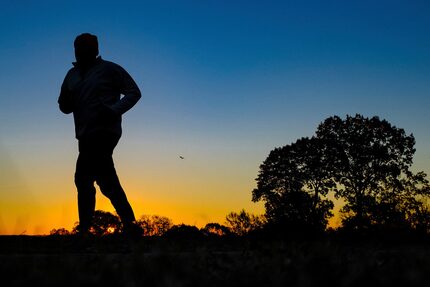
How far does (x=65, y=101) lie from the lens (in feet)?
22.4

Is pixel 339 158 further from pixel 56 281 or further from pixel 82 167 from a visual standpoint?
pixel 56 281

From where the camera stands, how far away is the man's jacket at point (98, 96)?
6426mm

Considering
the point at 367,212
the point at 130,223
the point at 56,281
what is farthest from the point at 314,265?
the point at 367,212

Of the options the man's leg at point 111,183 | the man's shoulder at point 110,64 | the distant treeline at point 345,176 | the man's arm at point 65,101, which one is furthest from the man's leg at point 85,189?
the distant treeline at point 345,176

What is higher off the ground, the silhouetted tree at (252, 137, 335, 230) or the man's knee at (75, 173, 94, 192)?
the silhouetted tree at (252, 137, 335, 230)

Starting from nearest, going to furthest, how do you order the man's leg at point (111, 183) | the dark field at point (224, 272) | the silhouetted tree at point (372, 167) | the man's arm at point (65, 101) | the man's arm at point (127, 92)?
the dark field at point (224, 272)
the man's leg at point (111, 183)
the man's arm at point (127, 92)
the man's arm at point (65, 101)
the silhouetted tree at point (372, 167)

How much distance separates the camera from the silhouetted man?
20.8ft

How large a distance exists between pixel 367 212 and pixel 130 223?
99.5 feet

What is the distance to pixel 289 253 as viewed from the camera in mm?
3455

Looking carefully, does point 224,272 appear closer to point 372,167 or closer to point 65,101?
point 65,101

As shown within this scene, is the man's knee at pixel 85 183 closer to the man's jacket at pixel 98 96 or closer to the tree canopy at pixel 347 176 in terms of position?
the man's jacket at pixel 98 96

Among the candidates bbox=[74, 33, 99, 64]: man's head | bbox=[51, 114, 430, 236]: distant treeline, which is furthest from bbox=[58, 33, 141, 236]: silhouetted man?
bbox=[51, 114, 430, 236]: distant treeline

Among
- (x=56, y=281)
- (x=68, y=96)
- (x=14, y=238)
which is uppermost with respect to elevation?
(x=68, y=96)

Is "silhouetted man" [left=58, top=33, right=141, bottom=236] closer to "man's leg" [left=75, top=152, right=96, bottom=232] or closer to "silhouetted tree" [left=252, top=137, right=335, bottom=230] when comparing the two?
"man's leg" [left=75, top=152, right=96, bottom=232]
